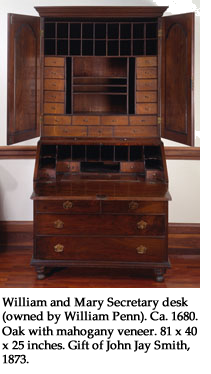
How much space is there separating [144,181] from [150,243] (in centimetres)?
45

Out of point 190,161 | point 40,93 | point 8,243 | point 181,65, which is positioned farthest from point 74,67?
point 8,243

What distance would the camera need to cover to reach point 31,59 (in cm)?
316

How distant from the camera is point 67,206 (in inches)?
114

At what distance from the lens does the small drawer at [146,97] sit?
129 inches

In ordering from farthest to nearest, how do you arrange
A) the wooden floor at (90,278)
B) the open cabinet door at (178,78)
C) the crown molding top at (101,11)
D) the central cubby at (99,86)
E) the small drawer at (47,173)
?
1. the central cubby at (99,86)
2. the small drawer at (47,173)
3. the crown molding top at (101,11)
4. the wooden floor at (90,278)
5. the open cabinet door at (178,78)

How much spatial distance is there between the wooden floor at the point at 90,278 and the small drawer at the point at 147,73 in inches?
51.8

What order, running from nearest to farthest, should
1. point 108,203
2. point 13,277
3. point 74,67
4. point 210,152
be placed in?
1. point 210,152
2. point 108,203
3. point 13,277
4. point 74,67

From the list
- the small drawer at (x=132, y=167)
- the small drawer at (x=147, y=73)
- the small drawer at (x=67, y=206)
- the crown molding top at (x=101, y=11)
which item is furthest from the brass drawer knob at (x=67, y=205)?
the crown molding top at (x=101, y=11)

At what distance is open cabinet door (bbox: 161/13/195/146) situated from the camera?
2.86 m

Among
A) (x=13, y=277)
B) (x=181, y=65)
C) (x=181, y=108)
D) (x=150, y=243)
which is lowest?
(x=13, y=277)

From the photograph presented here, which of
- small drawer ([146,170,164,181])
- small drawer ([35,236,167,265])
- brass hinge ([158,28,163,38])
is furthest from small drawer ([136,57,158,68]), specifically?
small drawer ([35,236,167,265])

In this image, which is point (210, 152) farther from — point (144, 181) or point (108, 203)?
point (144, 181)

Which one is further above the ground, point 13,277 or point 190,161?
point 190,161

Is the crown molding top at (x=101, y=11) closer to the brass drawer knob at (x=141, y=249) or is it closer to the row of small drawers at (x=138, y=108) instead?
the row of small drawers at (x=138, y=108)
